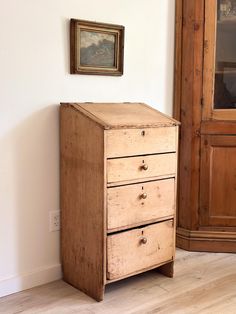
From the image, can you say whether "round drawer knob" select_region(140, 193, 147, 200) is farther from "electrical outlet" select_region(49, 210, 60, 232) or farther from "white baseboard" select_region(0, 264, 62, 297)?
"white baseboard" select_region(0, 264, 62, 297)

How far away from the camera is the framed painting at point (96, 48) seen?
7.78 ft

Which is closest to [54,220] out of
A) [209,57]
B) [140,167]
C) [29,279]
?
[29,279]

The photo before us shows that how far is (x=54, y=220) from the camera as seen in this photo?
7.96 feet

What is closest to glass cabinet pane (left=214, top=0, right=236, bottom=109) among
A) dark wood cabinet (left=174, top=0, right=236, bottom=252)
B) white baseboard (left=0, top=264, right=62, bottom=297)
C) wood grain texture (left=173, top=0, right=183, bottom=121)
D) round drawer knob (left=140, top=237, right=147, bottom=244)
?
dark wood cabinet (left=174, top=0, right=236, bottom=252)

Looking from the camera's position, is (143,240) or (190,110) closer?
(143,240)

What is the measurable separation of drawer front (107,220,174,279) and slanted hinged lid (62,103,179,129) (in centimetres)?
57

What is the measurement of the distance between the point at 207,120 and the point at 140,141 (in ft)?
2.48

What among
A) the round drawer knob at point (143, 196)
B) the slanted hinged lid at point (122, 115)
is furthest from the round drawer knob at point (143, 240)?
the slanted hinged lid at point (122, 115)

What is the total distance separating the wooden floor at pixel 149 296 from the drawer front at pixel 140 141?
77cm

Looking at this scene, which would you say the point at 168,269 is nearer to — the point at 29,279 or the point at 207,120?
the point at 29,279

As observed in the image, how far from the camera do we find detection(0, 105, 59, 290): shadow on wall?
2252 mm

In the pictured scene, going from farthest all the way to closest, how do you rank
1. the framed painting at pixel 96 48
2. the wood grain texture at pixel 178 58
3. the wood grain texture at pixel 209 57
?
the wood grain texture at pixel 178 58
the wood grain texture at pixel 209 57
the framed painting at pixel 96 48

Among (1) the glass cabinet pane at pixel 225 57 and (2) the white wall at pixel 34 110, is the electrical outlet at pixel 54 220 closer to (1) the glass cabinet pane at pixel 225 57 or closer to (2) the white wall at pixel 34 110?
(2) the white wall at pixel 34 110

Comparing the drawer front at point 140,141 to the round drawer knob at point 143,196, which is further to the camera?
the round drawer knob at point 143,196
